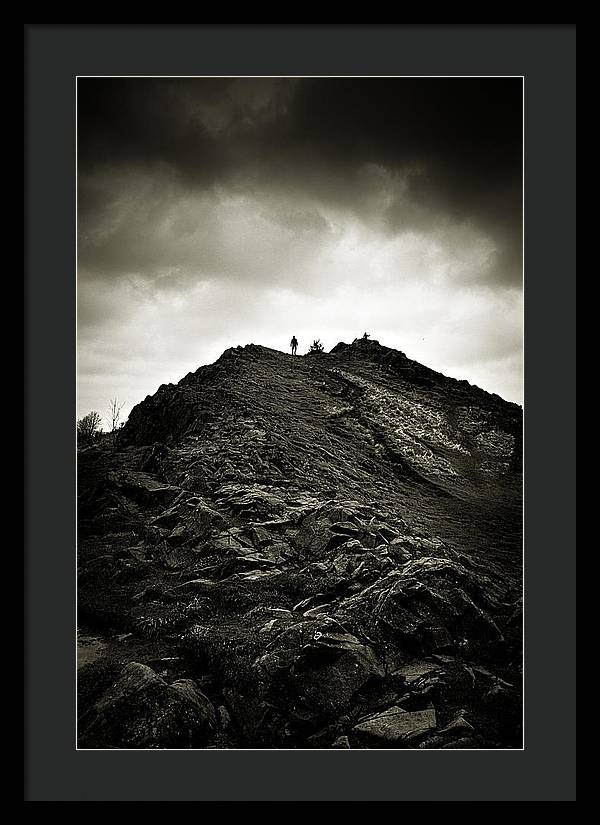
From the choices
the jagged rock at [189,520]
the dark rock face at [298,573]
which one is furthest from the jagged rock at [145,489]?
the jagged rock at [189,520]

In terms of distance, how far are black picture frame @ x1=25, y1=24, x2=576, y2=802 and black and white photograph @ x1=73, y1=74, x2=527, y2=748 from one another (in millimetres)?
190

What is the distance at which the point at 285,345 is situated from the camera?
6367mm

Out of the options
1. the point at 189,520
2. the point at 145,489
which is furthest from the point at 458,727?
the point at 145,489

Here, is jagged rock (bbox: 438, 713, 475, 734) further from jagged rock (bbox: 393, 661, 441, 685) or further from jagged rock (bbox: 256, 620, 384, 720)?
jagged rock (bbox: 256, 620, 384, 720)

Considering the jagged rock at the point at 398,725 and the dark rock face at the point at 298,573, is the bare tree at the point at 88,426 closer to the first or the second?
the dark rock face at the point at 298,573

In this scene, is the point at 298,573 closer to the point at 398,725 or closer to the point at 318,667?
the point at 318,667

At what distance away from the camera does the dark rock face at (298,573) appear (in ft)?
12.5

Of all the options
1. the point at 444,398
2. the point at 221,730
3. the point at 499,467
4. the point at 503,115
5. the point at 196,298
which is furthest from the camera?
the point at 444,398
